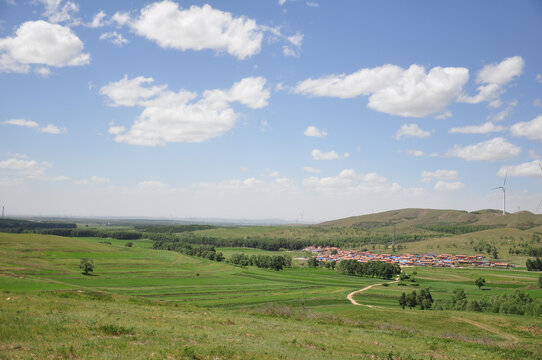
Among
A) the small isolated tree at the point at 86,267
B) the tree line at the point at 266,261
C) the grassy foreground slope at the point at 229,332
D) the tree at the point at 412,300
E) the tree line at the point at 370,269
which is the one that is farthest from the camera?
the tree line at the point at 266,261

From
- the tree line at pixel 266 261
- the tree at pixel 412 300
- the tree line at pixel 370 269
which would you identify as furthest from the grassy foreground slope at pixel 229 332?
the tree line at pixel 266 261

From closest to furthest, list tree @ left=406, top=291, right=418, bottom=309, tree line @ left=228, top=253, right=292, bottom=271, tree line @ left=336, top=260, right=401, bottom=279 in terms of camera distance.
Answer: tree @ left=406, top=291, right=418, bottom=309 → tree line @ left=336, top=260, right=401, bottom=279 → tree line @ left=228, top=253, right=292, bottom=271

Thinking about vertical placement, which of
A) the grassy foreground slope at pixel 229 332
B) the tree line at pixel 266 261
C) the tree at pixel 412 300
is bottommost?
the tree line at pixel 266 261

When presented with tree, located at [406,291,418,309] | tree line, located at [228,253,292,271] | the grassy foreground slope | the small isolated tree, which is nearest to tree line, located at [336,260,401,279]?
tree line, located at [228,253,292,271]

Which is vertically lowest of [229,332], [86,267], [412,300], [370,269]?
[370,269]

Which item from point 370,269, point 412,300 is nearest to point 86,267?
point 412,300

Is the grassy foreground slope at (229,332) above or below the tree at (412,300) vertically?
above

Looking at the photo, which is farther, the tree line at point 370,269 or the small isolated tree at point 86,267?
the tree line at point 370,269

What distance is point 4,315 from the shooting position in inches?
968

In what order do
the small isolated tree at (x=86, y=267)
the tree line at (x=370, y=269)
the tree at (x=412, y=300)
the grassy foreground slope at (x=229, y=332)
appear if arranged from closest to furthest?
the grassy foreground slope at (x=229, y=332) → the tree at (x=412, y=300) → the small isolated tree at (x=86, y=267) → the tree line at (x=370, y=269)

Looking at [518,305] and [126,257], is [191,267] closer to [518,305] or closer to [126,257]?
[126,257]

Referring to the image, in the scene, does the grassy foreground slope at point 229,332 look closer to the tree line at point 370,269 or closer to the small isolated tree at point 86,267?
the small isolated tree at point 86,267

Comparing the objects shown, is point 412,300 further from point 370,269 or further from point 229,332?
point 370,269

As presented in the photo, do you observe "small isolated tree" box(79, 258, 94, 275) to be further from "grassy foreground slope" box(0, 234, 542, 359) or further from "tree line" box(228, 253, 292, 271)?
"tree line" box(228, 253, 292, 271)
